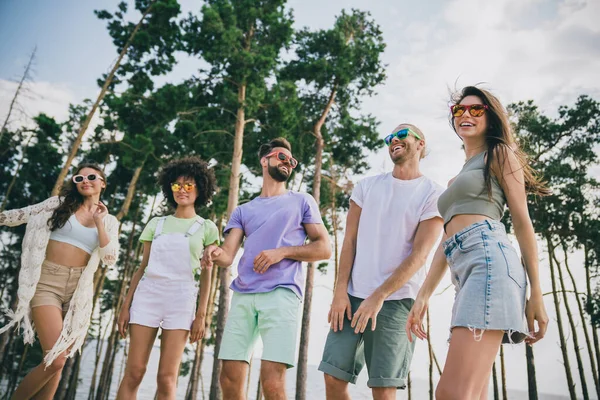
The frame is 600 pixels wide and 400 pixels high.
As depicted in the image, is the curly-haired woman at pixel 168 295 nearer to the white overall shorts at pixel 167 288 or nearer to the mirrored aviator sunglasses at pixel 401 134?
the white overall shorts at pixel 167 288

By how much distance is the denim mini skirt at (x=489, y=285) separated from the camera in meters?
1.89

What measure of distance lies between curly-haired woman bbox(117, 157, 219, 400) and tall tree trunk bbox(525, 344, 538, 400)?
13449mm

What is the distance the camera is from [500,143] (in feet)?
7.69

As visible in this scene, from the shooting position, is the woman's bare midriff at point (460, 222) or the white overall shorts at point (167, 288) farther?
the white overall shorts at point (167, 288)

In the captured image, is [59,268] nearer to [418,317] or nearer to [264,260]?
[264,260]

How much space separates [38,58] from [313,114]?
923 cm

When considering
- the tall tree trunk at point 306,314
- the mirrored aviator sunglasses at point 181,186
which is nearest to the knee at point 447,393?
the mirrored aviator sunglasses at point 181,186

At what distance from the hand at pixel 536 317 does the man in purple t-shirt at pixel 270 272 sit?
5.29 ft

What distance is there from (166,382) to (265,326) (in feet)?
3.56

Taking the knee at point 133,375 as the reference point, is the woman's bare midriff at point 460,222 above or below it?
above

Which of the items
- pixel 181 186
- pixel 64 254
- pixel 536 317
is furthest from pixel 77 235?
pixel 536 317

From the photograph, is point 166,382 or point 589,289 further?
point 589,289

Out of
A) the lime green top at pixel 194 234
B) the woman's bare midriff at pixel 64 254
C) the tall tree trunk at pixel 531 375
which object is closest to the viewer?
the lime green top at pixel 194 234

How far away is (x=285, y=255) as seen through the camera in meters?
3.29
